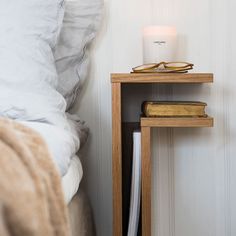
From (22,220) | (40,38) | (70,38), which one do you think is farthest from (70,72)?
(22,220)

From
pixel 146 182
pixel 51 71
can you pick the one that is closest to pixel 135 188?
pixel 146 182

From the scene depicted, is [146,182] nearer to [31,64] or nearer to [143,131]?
[143,131]

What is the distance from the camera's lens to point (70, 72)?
1344mm

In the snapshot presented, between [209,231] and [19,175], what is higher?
[19,175]

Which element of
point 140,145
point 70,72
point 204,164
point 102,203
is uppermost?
point 70,72

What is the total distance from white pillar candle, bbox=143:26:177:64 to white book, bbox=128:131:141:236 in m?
0.33

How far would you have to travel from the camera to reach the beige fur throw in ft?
1.48

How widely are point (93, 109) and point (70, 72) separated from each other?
178mm

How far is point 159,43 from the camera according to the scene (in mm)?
1296

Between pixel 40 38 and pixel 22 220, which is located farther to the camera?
pixel 40 38

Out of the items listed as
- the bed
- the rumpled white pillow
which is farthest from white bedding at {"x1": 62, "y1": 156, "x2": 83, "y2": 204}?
the rumpled white pillow

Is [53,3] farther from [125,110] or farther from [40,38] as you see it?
[125,110]

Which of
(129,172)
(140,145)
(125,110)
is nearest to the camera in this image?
(140,145)

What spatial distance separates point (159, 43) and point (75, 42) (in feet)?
0.97
